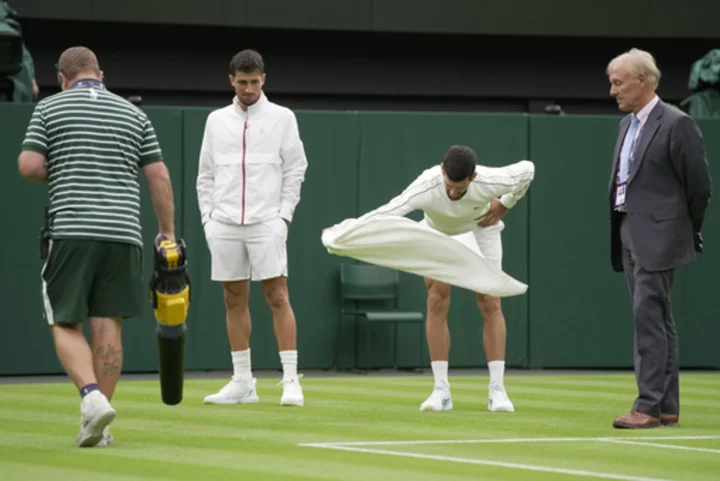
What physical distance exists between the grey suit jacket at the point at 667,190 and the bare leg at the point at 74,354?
11.7 ft

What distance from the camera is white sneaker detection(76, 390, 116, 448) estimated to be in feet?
24.7

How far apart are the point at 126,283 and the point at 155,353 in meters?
6.92

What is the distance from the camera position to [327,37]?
20.0 m

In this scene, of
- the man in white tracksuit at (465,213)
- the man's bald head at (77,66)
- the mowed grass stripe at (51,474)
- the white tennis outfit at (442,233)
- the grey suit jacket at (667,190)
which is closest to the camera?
the mowed grass stripe at (51,474)

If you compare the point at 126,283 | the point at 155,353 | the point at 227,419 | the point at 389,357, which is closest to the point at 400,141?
the point at 389,357

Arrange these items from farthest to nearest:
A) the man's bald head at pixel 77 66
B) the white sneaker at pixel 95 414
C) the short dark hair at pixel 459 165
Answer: the short dark hair at pixel 459 165 → the man's bald head at pixel 77 66 → the white sneaker at pixel 95 414

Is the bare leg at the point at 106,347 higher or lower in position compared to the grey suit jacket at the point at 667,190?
lower

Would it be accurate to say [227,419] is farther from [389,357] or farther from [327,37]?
[327,37]

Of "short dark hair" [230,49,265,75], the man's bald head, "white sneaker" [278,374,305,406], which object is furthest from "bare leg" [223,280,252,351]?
the man's bald head

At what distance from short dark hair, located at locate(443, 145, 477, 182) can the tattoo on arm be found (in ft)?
8.70

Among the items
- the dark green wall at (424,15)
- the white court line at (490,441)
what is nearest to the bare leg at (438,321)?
the white court line at (490,441)

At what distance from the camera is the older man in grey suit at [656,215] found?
29.6ft

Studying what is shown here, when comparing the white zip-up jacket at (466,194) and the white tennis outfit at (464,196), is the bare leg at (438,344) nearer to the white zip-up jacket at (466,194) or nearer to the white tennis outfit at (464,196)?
the white tennis outfit at (464,196)

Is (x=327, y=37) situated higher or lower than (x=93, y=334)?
higher
